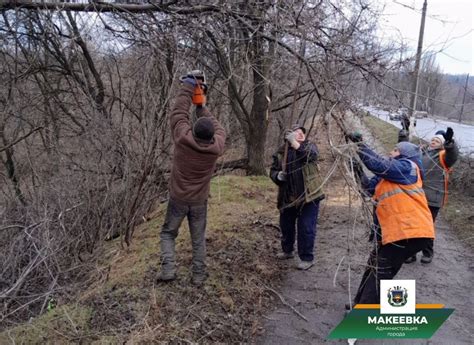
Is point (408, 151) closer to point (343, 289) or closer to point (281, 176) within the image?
point (281, 176)

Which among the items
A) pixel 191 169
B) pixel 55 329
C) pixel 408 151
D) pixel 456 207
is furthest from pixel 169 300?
pixel 456 207

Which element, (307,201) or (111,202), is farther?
(111,202)

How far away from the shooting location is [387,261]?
12.0 feet

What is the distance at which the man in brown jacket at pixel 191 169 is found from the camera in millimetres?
4105

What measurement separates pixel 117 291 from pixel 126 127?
2.96 metres

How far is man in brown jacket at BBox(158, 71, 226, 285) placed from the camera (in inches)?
162

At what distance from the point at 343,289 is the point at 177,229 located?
7.05 ft

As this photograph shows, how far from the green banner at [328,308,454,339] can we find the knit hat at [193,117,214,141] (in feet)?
7.11

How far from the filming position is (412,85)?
197 inches

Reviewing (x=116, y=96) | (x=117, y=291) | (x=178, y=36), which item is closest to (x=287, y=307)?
(x=117, y=291)

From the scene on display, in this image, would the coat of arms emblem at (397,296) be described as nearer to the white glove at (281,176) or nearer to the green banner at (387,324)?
the green banner at (387,324)

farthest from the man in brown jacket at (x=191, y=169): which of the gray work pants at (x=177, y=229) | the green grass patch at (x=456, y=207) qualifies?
the green grass patch at (x=456, y=207)

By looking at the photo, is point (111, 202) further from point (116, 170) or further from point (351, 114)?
point (351, 114)

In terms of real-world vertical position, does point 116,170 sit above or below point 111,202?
above
